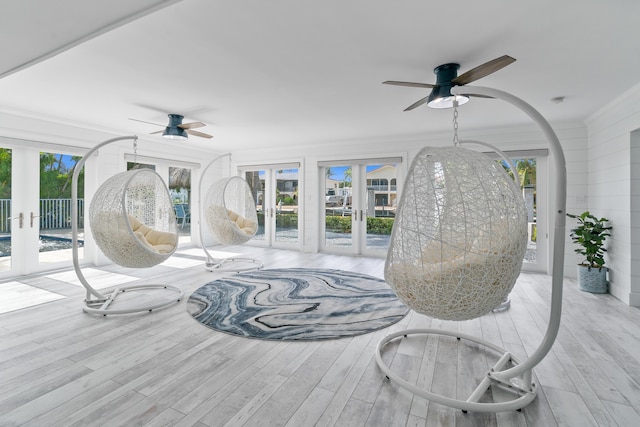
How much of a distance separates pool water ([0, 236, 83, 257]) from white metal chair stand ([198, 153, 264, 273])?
2130 mm

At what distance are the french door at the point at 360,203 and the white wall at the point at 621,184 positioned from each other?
115 inches

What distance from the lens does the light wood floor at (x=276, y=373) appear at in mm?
1721

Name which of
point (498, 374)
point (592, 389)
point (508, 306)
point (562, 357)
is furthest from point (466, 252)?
point (508, 306)

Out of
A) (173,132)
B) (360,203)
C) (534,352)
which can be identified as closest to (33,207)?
A: (173,132)

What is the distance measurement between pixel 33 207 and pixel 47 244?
629 mm

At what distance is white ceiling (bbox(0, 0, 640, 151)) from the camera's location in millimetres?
1982

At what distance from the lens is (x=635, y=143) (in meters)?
3.48

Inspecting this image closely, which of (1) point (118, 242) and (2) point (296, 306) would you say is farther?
(2) point (296, 306)

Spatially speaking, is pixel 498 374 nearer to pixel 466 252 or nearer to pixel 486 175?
pixel 466 252

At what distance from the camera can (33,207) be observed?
472cm

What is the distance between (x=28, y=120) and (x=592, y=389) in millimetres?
6754

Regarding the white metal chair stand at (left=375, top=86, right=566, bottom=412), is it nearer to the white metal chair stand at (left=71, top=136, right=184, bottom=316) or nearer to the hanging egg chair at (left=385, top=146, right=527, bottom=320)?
the hanging egg chair at (left=385, top=146, right=527, bottom=320)

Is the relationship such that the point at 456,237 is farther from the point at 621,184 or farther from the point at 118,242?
the point at 621,184

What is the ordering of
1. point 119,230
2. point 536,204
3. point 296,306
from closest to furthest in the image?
point 119,230 → point 296,306 → point 536,204
